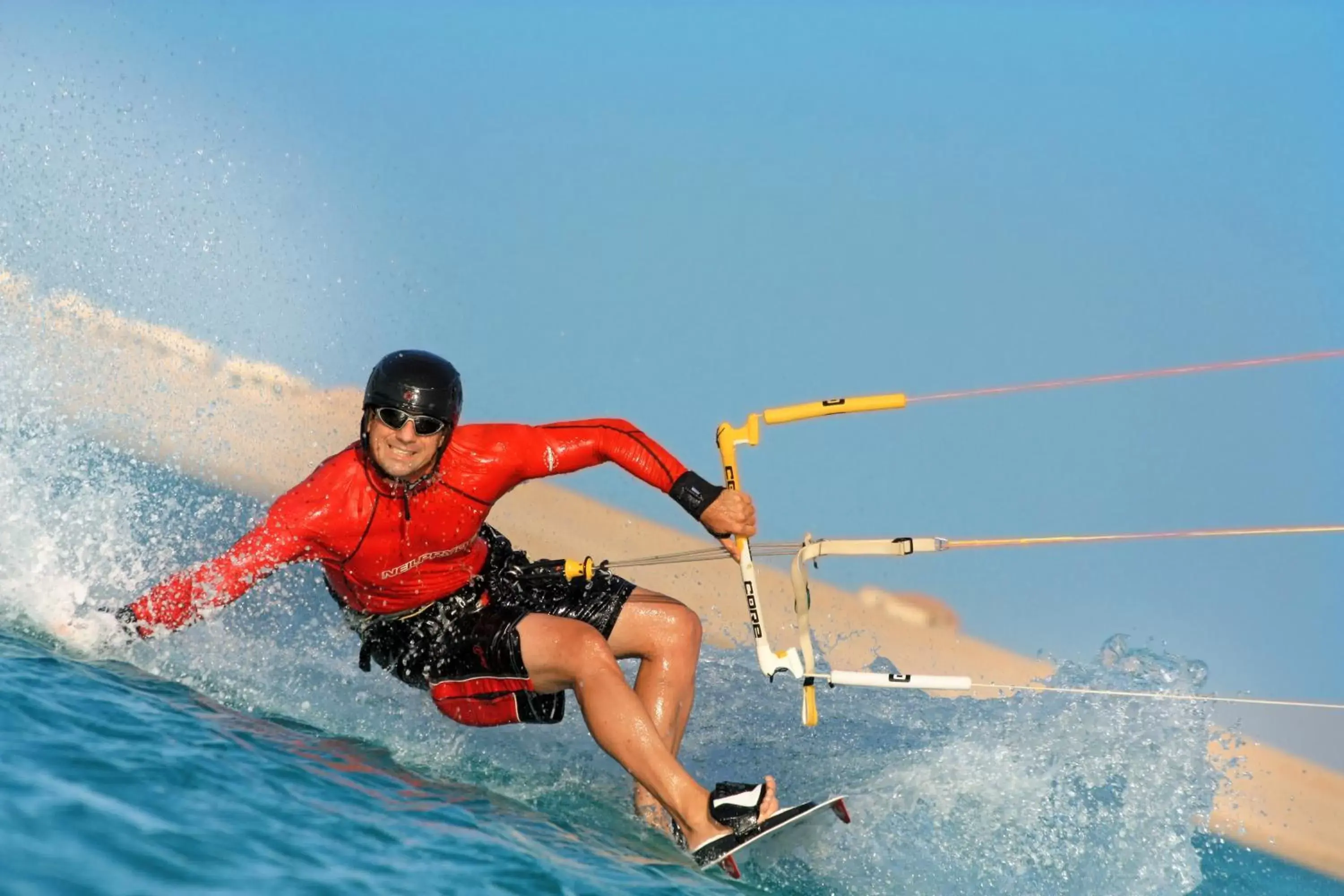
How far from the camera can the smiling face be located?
5656mm

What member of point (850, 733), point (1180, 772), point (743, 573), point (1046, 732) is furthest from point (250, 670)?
point (1180, 772)

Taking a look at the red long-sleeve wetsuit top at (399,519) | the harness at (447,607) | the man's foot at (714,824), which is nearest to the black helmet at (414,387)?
the red long-sleeve wetsuit top at (399,519)

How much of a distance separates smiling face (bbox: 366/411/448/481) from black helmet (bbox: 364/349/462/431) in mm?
78

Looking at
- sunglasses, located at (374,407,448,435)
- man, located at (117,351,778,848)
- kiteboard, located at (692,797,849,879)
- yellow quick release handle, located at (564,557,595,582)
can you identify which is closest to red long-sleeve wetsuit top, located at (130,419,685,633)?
man, located at (117,351,778,848)

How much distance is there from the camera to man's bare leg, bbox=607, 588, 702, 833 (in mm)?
5957

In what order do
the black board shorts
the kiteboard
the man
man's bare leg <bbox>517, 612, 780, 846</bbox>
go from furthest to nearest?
the black board shorts
the man
man's bare leg <bbox>517, 612, 780, 846</bbox>
the kiteboard

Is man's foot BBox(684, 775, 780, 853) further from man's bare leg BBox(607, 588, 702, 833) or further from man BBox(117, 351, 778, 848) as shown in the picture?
man's bare leg BBox(607, 588, 702, 833)

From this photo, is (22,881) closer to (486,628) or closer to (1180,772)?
(486,628)

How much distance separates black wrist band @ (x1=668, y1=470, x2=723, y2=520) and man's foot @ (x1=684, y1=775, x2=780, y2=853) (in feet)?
4.29

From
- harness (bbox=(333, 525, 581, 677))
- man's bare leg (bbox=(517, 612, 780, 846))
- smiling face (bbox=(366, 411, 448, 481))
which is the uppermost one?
smiling face (bbox=(366, 411, 448, 481))

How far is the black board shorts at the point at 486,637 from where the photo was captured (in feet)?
19.5

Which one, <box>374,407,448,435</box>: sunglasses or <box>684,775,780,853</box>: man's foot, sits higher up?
<box>374,407,448,435</box>: sunglasses

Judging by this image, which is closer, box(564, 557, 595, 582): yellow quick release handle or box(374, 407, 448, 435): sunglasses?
box(374, 407, 448, 435): sunglasses

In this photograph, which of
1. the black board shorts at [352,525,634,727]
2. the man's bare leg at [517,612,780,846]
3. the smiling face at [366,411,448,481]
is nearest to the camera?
the man's bare leg at [517,612,780,846]
